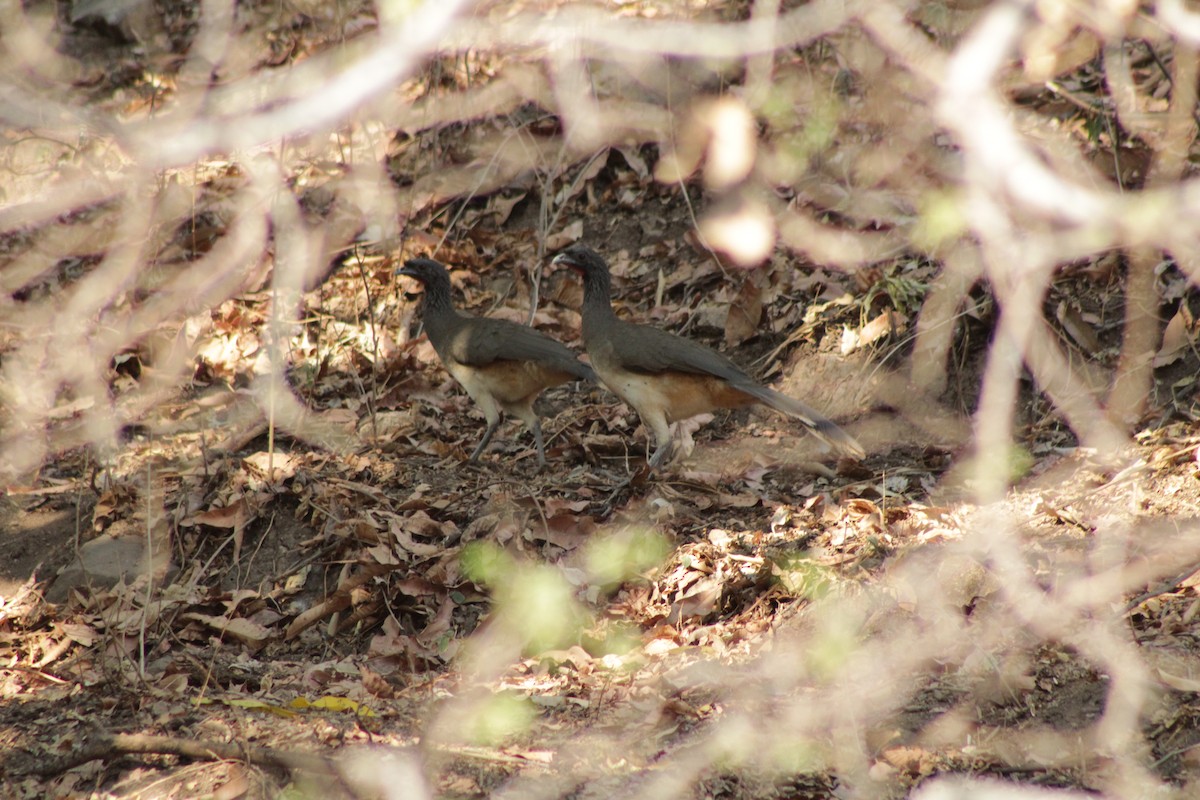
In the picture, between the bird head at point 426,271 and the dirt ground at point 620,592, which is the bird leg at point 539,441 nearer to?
the dirt ground at point 620,592

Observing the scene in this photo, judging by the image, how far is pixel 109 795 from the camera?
11.0 feet

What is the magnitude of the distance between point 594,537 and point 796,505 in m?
0.99

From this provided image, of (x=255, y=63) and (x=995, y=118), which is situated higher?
(x=255, y=63)

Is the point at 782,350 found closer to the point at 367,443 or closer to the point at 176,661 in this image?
the point at 367,443

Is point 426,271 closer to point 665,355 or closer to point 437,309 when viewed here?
point 437,309

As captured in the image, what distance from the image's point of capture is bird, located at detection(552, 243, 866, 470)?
19.9 ft

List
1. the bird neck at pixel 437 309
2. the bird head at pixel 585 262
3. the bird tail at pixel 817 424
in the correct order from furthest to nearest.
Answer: the bird neck at pixel 437 309 < the bird head at pixel 585 262 < the bird tail at pixel 817 424

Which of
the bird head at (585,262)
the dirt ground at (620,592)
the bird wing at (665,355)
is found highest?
the bird head at (585,262)

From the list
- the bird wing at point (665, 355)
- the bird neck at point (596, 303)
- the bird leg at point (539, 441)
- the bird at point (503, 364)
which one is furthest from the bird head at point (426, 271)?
the bird wing at point (665, 355)

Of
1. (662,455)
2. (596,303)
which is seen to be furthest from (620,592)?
(596,303)

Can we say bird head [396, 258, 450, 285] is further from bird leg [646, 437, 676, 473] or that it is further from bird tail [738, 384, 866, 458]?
bird tail [738, 384, 866, 458]

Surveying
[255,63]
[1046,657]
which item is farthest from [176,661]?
[255,63]

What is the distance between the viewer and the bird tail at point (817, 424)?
5531 mm

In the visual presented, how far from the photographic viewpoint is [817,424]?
559cm
